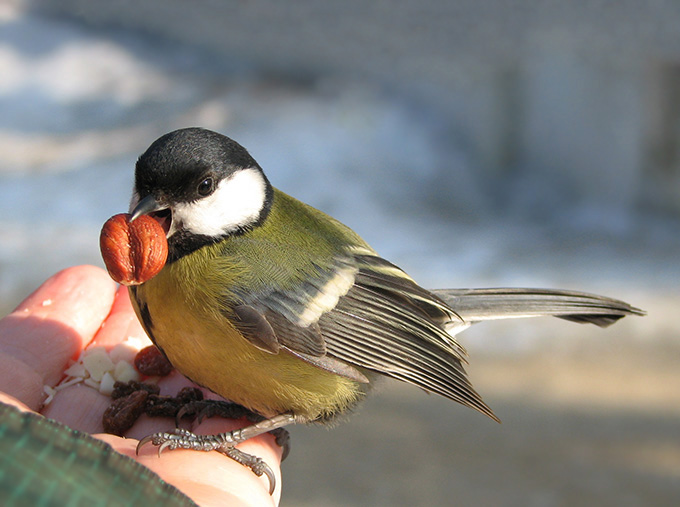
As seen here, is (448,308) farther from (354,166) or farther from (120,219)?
(354,166)

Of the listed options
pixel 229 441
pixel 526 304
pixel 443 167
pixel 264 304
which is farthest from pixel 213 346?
pixel 443 167

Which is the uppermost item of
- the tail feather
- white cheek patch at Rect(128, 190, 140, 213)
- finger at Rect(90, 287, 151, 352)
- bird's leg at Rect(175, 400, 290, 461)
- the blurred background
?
the blurred background

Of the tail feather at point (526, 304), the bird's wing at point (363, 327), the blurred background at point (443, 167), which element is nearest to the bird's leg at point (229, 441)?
the bird's wing at point (363, 327)

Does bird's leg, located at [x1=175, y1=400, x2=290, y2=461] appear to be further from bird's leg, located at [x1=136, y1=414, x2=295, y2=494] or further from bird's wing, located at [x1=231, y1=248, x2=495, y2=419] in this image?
bird's wing, located at [x1=231, y1=248, x2=495, y2=419]

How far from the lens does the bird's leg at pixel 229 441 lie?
1.66m

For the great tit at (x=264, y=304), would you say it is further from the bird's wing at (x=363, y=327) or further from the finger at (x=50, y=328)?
the finger at (x=50, y=328)

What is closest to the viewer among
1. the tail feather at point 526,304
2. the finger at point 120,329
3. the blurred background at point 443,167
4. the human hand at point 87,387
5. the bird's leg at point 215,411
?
the human hand at point 87,387

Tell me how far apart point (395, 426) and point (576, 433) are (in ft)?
2.46

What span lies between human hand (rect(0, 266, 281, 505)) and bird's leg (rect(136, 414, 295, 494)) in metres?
0.02

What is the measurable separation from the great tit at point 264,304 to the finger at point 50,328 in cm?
43

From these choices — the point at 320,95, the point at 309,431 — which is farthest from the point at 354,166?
the point at 309,431

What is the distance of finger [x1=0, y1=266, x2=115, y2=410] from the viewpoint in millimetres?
1916

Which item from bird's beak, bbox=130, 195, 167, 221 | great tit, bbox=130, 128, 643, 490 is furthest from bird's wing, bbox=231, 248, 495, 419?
bird's beak, bbox=130, 195, 167, 221

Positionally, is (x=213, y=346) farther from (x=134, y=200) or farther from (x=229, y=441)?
(x=134, y=200)
